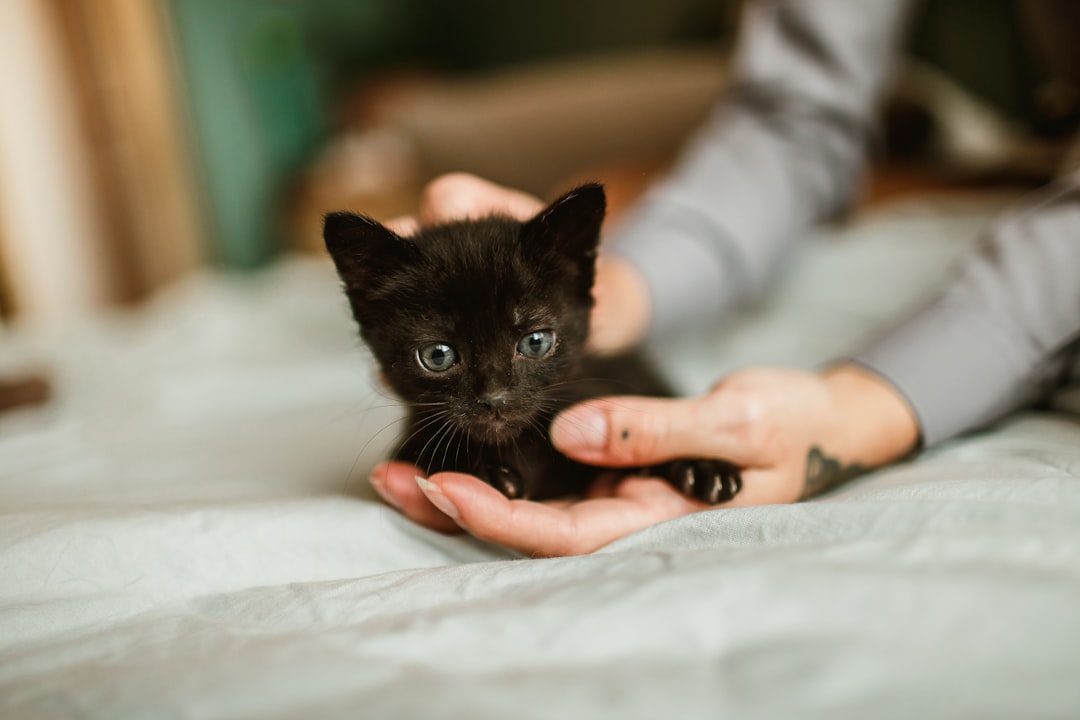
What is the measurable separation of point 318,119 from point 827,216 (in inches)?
172

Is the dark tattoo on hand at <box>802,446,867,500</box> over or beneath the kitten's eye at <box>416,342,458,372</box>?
beneath

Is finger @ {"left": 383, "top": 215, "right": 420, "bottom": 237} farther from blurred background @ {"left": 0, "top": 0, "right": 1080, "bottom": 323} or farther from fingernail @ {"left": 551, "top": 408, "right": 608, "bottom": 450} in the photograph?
blurred background @ {"left": 0, "top": 0, "right": 1080, "bottom": 323}

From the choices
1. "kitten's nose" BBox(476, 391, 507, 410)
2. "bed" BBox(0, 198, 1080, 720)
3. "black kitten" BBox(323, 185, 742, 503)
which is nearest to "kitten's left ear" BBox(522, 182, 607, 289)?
"black kitten" BBox(323, 185, 742, 503)

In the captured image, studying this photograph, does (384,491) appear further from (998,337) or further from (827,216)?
(827,216)

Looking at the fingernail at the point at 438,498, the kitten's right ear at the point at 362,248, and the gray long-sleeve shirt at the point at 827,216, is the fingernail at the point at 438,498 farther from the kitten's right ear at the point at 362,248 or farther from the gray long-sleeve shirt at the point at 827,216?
the gray long-sleeve shirt at the point at 827,216

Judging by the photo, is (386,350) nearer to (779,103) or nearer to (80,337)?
(779,103)

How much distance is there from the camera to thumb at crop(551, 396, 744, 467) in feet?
2.97

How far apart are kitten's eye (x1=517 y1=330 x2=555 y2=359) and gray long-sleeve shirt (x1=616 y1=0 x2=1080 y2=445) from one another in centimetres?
47

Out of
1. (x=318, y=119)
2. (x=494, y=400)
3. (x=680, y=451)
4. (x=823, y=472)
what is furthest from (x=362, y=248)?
(x=318, y=119)

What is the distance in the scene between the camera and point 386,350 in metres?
1.06

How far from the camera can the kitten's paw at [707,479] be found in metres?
0.93

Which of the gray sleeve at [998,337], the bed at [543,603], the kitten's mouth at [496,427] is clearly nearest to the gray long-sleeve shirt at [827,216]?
the gray sleeve at [998,337]

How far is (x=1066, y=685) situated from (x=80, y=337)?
2453 millimetres

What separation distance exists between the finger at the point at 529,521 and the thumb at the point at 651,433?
0.08 metres
